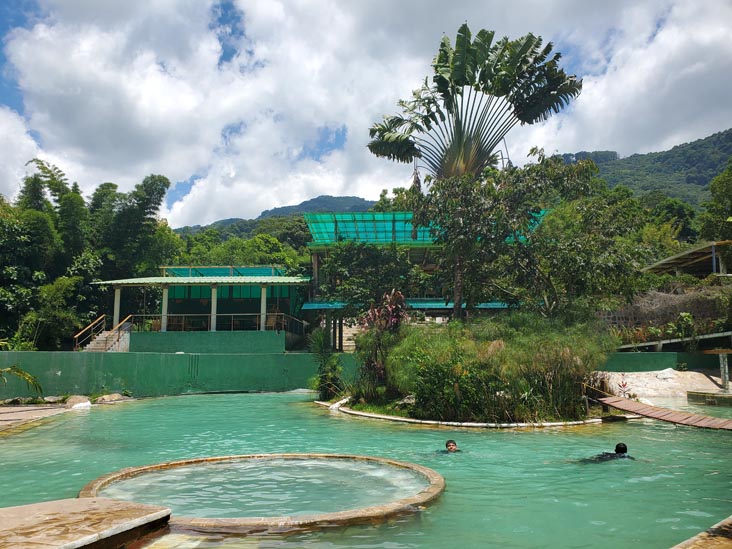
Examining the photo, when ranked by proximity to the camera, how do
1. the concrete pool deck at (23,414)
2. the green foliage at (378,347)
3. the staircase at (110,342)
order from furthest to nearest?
the staircase at (110,342), the green foliage at (378,347), the concrete pool deck at (23,414)

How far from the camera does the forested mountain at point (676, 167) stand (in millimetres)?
98312

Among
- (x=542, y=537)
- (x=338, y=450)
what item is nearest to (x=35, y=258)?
(x=338, y=450)

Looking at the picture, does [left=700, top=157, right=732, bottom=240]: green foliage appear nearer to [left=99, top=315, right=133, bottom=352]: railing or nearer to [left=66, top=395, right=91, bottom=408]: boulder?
[left=99, top=315, right=133, bottom=352]: railing

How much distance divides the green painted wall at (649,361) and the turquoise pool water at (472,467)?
944cm

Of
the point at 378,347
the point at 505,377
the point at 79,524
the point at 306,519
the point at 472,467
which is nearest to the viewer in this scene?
the point at 79,524

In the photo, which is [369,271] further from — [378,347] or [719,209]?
[719,209]

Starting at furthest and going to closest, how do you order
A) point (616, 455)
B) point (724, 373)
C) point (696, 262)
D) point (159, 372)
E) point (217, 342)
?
point (696, 262) < point (217, 342) < point (159, 372) < point (724, 373) < point (616, 455)

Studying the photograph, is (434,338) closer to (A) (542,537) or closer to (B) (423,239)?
(A) (542,537)

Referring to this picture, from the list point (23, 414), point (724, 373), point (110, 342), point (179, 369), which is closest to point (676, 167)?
point (724, 373)

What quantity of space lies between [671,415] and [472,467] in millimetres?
5057

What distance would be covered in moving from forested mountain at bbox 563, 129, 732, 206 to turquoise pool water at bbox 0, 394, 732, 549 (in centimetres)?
8897

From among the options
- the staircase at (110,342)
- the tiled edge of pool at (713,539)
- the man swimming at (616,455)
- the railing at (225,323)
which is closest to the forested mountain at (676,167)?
the railing at (225,323)

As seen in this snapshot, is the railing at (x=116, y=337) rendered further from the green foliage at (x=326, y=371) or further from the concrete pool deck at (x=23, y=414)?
the green foliage at (x=326, y=371)

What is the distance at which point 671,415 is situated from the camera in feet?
38.6
